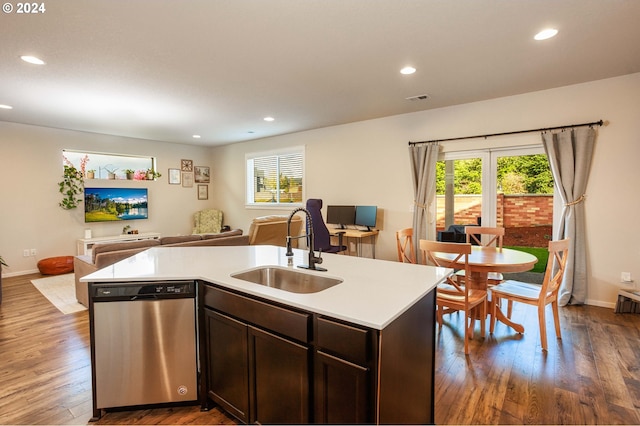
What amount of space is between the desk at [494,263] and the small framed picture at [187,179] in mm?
6590

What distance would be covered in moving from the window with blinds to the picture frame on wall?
5.66 feet

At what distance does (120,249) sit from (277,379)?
292cm

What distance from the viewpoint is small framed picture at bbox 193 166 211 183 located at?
8.00 meters

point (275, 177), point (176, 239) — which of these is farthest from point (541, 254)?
point (275, 177)

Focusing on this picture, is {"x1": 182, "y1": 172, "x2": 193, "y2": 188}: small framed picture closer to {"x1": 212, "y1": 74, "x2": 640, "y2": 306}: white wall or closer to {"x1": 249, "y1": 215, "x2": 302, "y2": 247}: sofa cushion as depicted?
{"x1": 212, "y1": 74, "x2": 640, "y2": 306}: white wall

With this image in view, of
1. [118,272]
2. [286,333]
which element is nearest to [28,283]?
[118,272]

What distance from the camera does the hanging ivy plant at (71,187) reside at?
5.92 meters

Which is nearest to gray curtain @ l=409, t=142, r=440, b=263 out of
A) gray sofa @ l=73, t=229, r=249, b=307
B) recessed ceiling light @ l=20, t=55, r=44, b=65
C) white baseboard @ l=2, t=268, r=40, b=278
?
gray sofa @ l=73, t=229, r=249, b=307

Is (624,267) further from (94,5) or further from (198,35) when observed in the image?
(94,5)

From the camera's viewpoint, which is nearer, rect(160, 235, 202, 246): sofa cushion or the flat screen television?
rect(160, 235, 202, 246): sofa cushion

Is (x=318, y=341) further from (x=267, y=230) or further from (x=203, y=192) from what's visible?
(x=203, y=192)

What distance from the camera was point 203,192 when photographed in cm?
817

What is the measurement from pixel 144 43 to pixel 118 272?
1.94 m

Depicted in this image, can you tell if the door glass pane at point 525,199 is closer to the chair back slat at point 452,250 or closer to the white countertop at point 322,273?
the chair back slat at point 452,250
